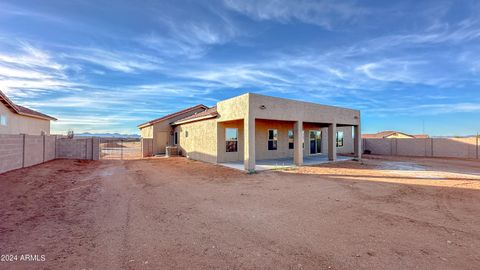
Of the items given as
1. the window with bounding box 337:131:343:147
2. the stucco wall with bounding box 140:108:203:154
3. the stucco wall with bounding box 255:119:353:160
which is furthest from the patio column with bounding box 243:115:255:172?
the window with bounding box 337:131:343:147

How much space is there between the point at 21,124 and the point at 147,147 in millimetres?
10520

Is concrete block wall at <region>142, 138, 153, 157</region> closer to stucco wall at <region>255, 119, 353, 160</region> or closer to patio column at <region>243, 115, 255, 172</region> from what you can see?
stucco wall at <region>255, 119, 353, 160</region>

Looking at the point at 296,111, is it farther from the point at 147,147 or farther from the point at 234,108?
the point at 147,147

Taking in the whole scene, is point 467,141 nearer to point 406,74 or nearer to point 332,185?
point 406,74

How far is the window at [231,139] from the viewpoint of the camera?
49.8ft

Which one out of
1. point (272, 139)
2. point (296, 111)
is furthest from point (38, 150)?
point (296, 111)

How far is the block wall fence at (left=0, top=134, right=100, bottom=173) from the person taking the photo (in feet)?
33.0

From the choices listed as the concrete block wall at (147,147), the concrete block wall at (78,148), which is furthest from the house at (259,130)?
the concrete block wall at (78,148)

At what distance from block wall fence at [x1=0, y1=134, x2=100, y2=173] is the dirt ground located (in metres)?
2.25

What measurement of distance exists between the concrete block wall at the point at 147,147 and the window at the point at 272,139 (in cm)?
1271

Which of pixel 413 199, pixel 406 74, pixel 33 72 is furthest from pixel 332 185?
pixel 33 72

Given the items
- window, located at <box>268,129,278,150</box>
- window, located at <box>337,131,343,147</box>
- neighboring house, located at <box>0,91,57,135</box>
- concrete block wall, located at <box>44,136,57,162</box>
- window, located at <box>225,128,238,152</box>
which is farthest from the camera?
window, located at <box>337,131,343,147</box>

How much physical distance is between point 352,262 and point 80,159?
1946 centimetres

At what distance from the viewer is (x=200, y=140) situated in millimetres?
17094
